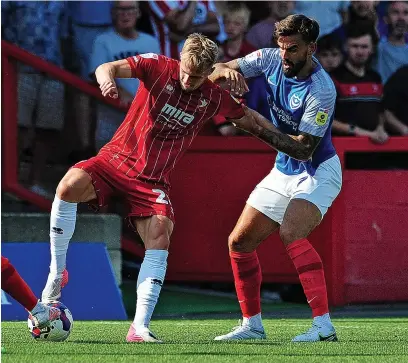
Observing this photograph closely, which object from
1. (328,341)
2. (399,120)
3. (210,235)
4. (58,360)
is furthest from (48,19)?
(58,360)

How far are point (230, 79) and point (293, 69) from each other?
50 centimetres

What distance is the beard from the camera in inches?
309

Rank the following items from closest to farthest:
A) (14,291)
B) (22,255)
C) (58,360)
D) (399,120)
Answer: (58,360) → (14,291) → (22,255) → (399,120)

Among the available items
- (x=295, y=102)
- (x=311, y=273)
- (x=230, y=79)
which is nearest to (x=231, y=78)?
(x=230, y=79)

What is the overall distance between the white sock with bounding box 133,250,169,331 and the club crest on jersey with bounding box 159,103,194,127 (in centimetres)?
78

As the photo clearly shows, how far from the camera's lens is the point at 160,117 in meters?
7.47

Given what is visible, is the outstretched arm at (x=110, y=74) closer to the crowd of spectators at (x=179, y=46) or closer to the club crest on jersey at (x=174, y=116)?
the club crest on jersey at (x=174, y=116)

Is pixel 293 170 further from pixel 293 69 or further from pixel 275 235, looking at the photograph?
pixel 275 235

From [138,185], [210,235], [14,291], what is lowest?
[210,235]

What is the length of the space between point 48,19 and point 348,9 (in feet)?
9.69

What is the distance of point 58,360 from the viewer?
20.2 feet

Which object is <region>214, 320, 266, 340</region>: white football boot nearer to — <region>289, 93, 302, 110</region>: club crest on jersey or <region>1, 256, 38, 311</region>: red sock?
<region>289, 93, 302, 110</region>: club crest on jersey

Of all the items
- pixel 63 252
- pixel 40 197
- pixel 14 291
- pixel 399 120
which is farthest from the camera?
pixel 399 120

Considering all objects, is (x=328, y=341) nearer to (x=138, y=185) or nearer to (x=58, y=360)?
(x=138, y=185)
